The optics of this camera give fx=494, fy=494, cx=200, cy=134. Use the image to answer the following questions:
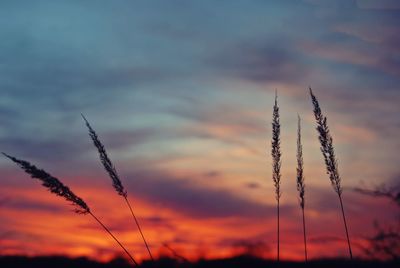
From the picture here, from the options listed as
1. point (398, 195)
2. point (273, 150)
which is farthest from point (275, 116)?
point (398, 195)

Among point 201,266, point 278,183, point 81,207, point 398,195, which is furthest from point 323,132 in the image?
point 81,207

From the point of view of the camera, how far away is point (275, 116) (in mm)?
7199

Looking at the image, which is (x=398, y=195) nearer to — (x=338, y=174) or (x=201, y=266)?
(x=338, y=174)

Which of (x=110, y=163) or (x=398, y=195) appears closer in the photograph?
(x=398, y=195)

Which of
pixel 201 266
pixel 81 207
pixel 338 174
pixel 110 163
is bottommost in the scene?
pixel 201 266

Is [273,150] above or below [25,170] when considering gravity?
above

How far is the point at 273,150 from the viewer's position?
7238 mm

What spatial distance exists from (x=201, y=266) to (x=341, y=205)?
7.58ft

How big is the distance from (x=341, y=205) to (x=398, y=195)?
167 centimetres

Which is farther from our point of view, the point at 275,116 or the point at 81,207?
the point at 275,116

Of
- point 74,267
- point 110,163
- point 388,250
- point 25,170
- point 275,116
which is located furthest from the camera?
point 74,267

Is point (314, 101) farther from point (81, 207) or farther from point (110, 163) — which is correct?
point (81, 207)

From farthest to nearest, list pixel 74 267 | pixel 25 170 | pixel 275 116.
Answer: pixel 74 267 < pixel 275 116 < pixel 25 170

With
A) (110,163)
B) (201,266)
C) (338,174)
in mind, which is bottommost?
(201,266)
